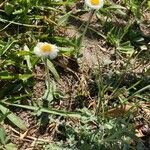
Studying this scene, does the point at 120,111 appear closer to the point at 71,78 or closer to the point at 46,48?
the point at 71,78

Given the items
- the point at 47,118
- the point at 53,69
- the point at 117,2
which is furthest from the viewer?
the point at 117,2

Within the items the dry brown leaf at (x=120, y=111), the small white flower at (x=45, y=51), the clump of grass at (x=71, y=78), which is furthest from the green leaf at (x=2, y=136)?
the dry brown leaf at (x=120, y=111)

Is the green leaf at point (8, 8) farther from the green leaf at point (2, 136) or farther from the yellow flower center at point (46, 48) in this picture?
the green leaf at point (2, 136)

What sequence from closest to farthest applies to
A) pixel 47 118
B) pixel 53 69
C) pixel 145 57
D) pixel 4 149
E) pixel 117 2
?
1. pixel 4 149
2. pixel 47 118
3. pixel 53 69
4. pixel 145 57
5. pixel 117 2

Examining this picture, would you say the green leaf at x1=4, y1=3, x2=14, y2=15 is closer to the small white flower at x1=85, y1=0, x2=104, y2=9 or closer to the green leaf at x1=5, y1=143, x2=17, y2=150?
the small white flower at x1=85, y1=0, x2=104, y2=9

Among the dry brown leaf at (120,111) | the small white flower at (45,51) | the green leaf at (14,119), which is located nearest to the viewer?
the small white flower at (45,51)

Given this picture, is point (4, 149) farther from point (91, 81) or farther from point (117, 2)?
point (117, 2)

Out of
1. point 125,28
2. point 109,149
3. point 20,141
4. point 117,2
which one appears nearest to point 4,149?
point 20,141

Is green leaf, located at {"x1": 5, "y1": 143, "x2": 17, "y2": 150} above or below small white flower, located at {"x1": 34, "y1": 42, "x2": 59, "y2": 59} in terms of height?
below

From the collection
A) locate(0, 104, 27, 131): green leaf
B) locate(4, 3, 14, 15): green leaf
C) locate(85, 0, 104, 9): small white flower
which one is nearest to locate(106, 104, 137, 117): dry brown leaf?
locate(0, 104, 27, 131): green leaf

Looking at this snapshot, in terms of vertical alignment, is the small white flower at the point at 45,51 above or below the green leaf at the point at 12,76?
above

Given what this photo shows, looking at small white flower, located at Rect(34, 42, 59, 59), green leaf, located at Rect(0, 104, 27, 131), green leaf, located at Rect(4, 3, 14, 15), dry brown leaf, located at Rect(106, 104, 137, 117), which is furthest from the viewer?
green leaf, located at Rect(4, 3, 14, 15)
